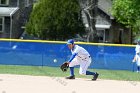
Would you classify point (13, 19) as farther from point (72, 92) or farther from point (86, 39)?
point (72, 92)

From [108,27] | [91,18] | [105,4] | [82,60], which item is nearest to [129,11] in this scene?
[91,18]

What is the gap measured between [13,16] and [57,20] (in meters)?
9.63

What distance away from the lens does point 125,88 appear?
15789 mm

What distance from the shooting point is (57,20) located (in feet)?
129

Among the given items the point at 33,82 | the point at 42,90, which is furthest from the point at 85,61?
the point at 42,90

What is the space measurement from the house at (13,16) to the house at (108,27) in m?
6.09

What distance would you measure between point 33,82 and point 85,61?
9.42 feet

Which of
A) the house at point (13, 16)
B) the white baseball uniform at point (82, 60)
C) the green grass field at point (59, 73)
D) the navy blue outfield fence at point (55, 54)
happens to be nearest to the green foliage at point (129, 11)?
the house at point (13, 16)

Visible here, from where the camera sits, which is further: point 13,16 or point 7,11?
point 7,11

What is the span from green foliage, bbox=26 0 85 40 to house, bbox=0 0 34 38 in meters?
7.71

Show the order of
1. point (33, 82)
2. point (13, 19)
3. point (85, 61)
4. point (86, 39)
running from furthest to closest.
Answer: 1. point (13, 19)
2. point (86, 39)
3. point (85, 61)
4. point (33, 82)

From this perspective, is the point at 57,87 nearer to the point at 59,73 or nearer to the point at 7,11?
the point at 59,73

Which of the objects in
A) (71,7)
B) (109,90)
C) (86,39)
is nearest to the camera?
(109,90)

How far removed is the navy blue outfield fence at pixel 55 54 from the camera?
2630 cm
